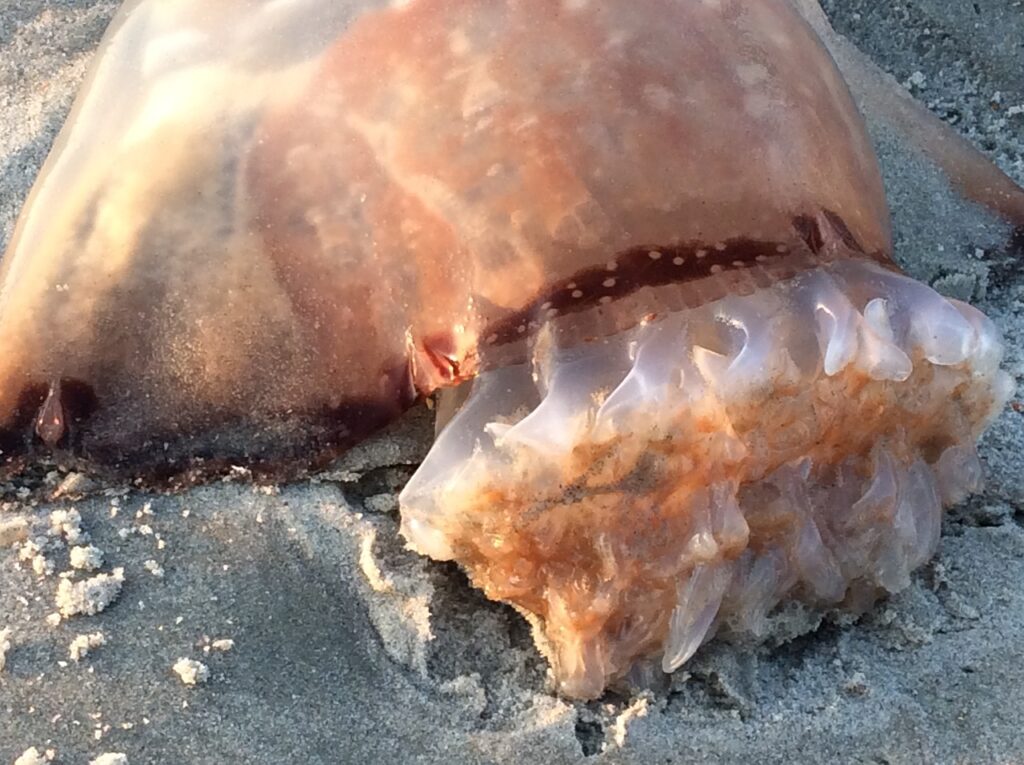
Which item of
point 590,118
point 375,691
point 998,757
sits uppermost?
point 590,118

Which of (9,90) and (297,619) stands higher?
(9,90)

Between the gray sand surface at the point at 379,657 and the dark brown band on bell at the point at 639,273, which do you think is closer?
the gray sand surface at the point at 379,657

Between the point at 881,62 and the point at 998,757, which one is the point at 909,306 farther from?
the point at 881,62

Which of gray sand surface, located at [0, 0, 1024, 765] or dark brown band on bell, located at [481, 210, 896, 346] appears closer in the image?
gray sand surface, located at [0, 0, 1024, 765]

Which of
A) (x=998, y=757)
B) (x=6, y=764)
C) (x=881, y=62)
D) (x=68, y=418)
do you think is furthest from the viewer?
(x=881, y=62)

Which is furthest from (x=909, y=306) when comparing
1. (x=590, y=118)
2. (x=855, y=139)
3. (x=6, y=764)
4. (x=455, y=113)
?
(x=6, y=764)

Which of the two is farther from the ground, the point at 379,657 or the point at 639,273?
the point at 639,273

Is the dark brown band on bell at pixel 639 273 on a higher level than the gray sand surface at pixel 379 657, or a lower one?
higher

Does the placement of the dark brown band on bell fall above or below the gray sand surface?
above
